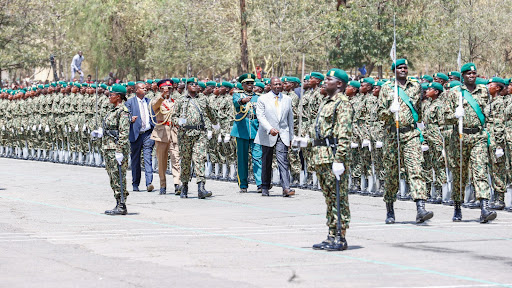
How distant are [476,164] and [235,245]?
4159mm

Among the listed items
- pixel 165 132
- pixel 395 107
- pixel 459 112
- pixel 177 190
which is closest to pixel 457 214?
pixel 459 112

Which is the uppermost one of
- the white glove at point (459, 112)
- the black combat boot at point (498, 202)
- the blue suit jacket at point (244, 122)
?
the blue suit jacket at point (244, 122)

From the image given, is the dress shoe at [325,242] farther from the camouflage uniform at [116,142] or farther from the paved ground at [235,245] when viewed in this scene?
the camouflage uniform at [116,142]

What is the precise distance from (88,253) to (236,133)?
849 cm

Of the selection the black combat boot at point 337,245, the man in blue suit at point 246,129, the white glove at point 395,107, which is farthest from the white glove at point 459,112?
the man in blue suit at point 246,129

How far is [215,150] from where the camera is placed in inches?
896

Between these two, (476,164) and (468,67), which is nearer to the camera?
(476,164)

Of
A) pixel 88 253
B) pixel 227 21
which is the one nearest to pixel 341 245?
pixel 88 253

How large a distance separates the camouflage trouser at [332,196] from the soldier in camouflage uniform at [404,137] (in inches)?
93.1

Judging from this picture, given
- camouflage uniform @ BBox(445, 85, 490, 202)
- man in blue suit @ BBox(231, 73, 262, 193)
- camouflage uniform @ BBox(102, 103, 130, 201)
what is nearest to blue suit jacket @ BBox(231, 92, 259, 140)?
man in blue suit @ BBox(231, 73, 262, 193)

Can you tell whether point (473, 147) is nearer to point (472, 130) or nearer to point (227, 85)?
point (472, 130)

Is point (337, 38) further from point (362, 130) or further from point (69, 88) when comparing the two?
point (362, 130)

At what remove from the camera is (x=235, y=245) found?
39.2 feet

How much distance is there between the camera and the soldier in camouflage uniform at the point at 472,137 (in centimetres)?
1395
